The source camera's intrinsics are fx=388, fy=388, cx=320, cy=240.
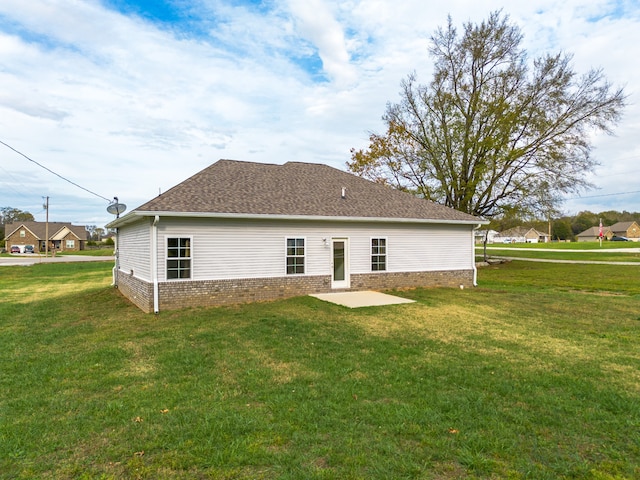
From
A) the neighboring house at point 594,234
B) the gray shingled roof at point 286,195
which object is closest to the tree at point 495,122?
the gray shingled roof at point 286,195

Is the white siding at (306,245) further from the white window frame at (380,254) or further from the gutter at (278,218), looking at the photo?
the gutter at (278,218)

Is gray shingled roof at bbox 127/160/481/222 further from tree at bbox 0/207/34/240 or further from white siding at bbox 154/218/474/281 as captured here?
tree at bbox 0/207/34/240

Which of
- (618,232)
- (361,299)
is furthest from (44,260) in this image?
(618,232)

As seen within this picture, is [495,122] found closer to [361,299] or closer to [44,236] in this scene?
[361,299]

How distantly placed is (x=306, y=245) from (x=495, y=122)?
17504mm

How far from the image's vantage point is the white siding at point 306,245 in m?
11.1

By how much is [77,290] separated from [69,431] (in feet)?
46.7

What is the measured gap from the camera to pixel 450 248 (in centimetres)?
1552

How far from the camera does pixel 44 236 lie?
60.4m

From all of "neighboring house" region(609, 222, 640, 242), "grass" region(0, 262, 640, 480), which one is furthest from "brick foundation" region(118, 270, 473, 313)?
"neighboring house" region(609, 222, 640, 242)

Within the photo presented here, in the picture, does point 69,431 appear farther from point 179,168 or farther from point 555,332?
point 179,168

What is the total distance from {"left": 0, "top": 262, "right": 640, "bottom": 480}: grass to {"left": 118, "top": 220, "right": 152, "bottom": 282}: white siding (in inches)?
90.9

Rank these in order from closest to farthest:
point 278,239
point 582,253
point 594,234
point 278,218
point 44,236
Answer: point 278,218 < point 278,239 < point 582,253 < point 44,236 < point 594,234

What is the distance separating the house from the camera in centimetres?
6000
